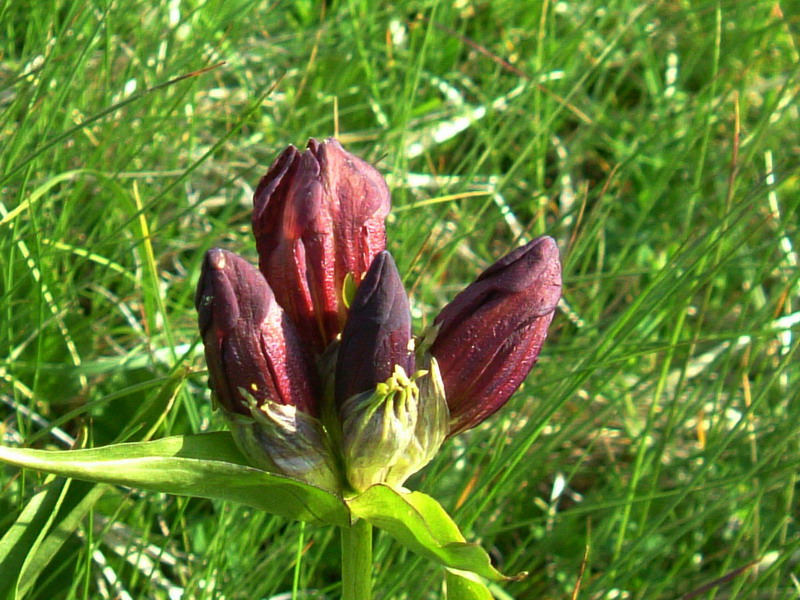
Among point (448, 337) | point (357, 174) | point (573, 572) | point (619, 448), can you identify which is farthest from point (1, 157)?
point (619, 448)

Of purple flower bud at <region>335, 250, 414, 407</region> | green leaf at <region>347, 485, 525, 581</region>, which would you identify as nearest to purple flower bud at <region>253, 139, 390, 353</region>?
purple flower bud at <region>335, 250, 414, 407</region>

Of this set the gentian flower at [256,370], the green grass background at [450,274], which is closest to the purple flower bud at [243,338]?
the gentian flower at [256,370]

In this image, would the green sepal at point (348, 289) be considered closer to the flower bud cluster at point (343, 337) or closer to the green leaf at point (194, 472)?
the flower bud cluster at point (343, 337)

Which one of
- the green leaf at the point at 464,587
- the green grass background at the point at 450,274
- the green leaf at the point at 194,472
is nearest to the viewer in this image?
the green leaf at the point at 194,472

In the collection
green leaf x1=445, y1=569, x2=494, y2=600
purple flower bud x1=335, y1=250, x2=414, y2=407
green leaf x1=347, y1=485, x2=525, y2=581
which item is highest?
purple flower bud x1=335, y1=250, x2=414, y2=407

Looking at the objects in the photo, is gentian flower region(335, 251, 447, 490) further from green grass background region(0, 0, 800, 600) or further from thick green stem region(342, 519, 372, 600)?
green grass background region(0, 0, 800, 600)

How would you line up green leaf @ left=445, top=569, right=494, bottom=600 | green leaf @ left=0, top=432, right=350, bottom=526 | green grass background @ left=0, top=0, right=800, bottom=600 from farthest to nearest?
green grass background @ left=0, top=0, right=800, bottom=600, green leaf @ left=445, top=569, right=494, bottom=600, green leaf @ left=0, top=432, right=350, bottom=526

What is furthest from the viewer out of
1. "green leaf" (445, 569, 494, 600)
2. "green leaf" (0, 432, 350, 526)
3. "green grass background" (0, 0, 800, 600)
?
"green grass background" (0, 0, 800, 600)
